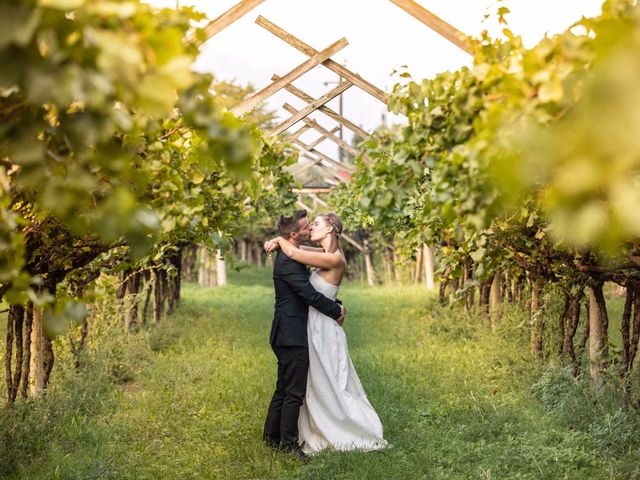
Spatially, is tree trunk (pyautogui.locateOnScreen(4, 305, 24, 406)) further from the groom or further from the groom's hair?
the groom's hair

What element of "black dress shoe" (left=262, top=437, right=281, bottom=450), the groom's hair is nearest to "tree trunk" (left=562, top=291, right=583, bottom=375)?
the groom's hair

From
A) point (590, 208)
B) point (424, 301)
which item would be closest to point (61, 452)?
point (590, 208)

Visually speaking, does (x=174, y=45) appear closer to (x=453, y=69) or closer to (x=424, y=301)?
(x=453, y=69)

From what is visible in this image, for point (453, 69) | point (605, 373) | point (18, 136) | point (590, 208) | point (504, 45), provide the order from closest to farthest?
point (590, 208)
point (18, 136)
point (504, 45)
point (453, 69)
point (605, 373)

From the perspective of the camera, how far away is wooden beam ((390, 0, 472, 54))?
648cm

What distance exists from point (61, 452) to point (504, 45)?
4055 millimetres

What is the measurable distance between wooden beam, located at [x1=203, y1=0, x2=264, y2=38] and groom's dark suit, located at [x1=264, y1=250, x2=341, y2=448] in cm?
236

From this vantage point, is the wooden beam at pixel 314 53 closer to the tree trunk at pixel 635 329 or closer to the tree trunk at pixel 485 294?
the tree trunk at pixel 485 294

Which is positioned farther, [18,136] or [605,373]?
[605,373]

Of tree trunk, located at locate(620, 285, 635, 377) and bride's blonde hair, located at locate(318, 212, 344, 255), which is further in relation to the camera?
bride's blonde hair, located at locate(318, 212, 344, 255)

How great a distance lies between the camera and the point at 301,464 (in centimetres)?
581

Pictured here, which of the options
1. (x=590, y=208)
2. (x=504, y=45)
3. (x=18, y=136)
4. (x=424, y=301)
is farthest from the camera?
(x=424, y=301)

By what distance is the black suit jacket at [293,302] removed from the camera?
20.3 feet

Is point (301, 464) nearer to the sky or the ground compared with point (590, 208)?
nearer to the ground
